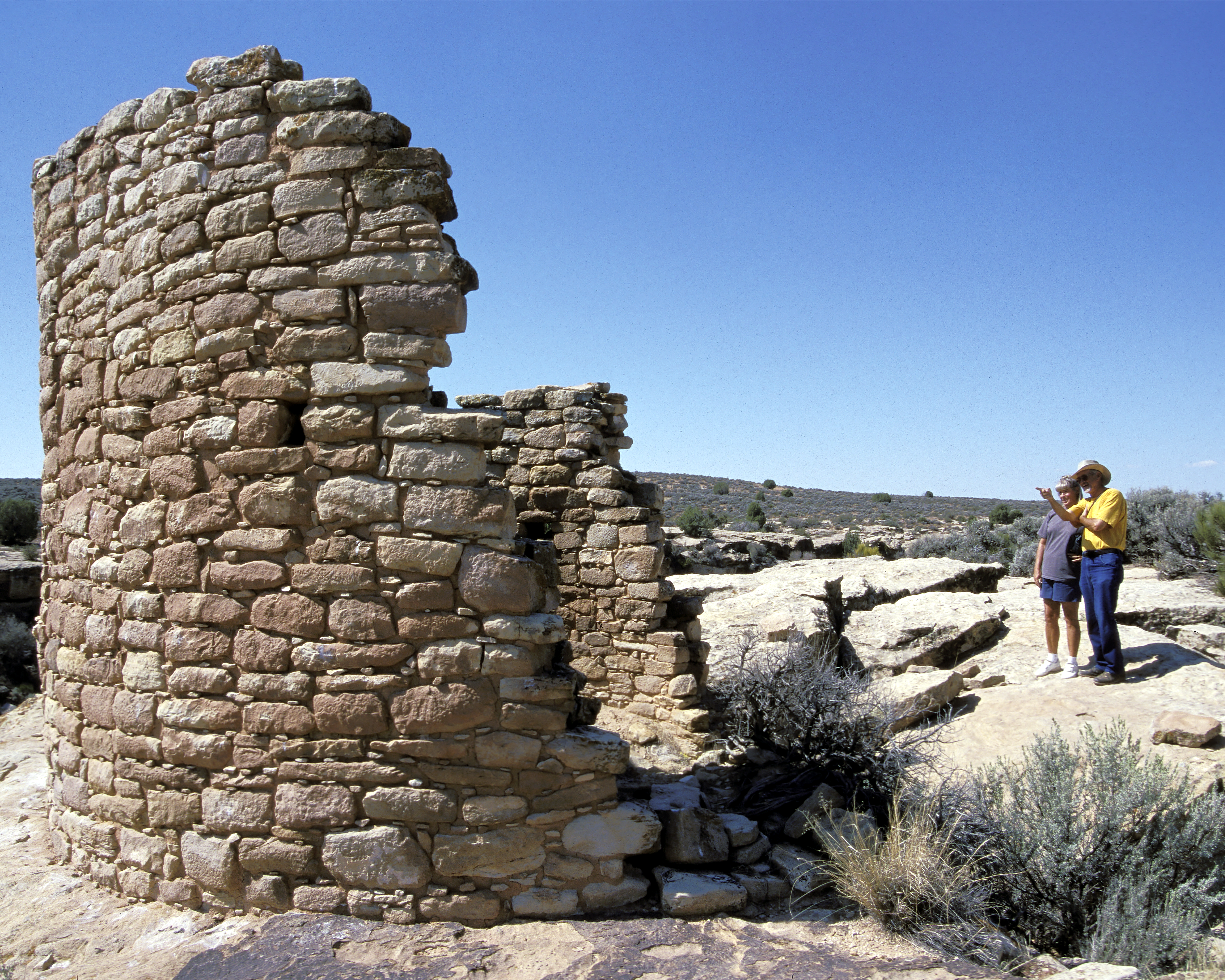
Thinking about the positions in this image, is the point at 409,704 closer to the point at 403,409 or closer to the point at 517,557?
the point at 517,557

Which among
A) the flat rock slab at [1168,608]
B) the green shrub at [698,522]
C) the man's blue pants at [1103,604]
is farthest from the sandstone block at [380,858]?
the green shrub at [698,522]

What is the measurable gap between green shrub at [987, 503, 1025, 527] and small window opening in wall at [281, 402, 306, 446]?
2636 centimetres

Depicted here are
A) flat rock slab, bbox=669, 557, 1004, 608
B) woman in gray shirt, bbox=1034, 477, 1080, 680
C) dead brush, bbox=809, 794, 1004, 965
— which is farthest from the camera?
flat rock slab, bbox=669, 557, 1004, 608

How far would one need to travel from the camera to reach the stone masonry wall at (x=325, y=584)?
3.68 meters

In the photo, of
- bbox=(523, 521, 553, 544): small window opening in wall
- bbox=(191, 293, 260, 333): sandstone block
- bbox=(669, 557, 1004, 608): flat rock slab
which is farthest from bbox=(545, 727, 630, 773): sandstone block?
bbox=(669, 557, 1004, 608): flat rock slab

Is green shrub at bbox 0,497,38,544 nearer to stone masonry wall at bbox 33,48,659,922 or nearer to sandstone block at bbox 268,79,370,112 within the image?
stone masonry wall at bbox 33,48,659,922

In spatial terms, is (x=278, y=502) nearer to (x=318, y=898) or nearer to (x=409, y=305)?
(x=409, y=305)

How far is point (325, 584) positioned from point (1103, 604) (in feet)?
20.2

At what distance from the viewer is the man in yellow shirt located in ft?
21.8

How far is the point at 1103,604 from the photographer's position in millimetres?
6625

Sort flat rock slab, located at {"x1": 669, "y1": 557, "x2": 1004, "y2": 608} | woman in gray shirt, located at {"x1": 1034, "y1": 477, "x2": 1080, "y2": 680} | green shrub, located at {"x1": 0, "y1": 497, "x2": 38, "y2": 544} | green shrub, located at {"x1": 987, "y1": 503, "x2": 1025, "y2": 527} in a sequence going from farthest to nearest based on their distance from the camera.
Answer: green shrub, located at {"x1": 987, "y1": 503, "x2": 1025, "y2": 527} < green shrub, located at {"x1": 0, "y1": 497, "x2": 38, "y2": 544} < flat rock slab, located at {"x1": 669, "y1": 557, "x2": 1004, "y2": 608} < woman in gray shirt, located at {"x1": 1034, "y1": 477, "x2": 1080, "y2": 680}

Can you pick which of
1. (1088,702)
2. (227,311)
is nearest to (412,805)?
(227,311)

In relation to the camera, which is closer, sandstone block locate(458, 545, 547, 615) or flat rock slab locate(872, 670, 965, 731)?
sandstone block locate(458, 545, 547, 615)

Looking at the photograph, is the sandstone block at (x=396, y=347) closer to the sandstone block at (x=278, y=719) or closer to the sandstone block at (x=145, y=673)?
the sandstone block at (x=278, y=719)
